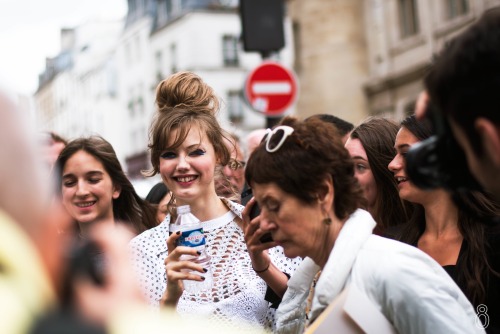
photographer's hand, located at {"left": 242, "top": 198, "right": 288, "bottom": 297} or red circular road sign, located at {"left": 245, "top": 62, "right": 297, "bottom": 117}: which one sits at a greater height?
red circular road sign, located at {"left": 245, "top": 62, "right": 297, "bottom": 117}

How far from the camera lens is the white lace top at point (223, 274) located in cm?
346

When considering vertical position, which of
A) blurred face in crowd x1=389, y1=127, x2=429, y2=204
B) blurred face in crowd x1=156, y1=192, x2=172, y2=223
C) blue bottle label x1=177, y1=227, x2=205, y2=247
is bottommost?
blurred face in crowd x1=156, y1=192, x2=172, y2=223

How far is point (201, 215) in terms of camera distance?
373 centimetres

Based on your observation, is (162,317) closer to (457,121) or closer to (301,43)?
(457,121)

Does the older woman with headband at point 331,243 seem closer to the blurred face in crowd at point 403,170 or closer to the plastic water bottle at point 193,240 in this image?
the plastic water bottle at point 193,240

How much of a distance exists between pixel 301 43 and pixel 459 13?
6205 millimetres

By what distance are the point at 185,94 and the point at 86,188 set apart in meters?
1.02

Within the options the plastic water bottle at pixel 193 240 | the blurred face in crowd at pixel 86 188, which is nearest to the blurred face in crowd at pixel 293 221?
the plastic water bottle at pixel 193 240

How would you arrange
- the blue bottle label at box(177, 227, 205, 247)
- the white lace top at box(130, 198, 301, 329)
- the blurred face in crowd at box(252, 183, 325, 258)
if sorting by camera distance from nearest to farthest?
A: the blurred face in crowd at box(252, 183, 325, 258) < the blue bottle label at box(177, 227, 205, 247) < the white lace top at box(130, 198, 301, 329)

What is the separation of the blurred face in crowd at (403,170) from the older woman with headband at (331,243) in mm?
1103

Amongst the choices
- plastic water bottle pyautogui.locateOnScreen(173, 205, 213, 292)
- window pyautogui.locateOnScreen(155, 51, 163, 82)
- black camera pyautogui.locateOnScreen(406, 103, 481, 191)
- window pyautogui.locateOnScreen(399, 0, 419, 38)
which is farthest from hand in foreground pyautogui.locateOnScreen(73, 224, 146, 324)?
window pyautogui.locateOnScreen(155, 51, 163, 82)

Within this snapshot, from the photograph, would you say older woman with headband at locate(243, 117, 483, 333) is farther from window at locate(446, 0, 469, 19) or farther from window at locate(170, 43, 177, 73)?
window at locate(170, 43, 177, 73)

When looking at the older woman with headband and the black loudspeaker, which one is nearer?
the older woman with headband

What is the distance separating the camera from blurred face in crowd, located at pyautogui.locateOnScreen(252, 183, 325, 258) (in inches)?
102
